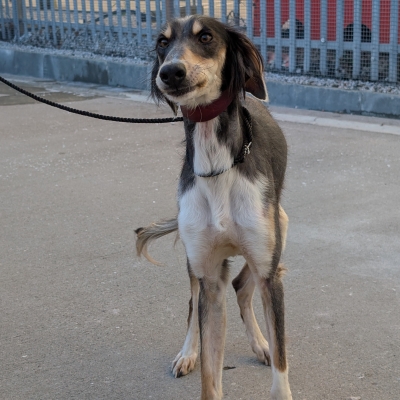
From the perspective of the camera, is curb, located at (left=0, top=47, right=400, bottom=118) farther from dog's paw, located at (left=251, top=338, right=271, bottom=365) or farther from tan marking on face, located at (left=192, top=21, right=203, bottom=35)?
tan marking on face, located at (left=192, top=21, right=203, bottom=35)

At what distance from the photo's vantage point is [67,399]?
3.33m

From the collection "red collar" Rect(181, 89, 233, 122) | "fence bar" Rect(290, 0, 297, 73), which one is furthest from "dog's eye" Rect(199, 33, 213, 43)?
"fence bar" Rect(290, 0, 297, 73)

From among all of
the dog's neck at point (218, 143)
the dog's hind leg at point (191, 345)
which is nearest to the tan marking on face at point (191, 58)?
the dog's neck at point (218, 143)

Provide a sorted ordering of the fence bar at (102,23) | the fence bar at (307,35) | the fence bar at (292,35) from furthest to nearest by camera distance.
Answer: the fence bar at (102,23) < the fence bar at (292,35) < the fence bar at (307,35)

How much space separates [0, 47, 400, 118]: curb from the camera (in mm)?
8648

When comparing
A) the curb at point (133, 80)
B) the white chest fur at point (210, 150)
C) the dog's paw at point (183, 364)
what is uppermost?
the white chest fur at point (210, 150)

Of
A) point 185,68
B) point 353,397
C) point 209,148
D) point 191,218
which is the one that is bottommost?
point 353,397

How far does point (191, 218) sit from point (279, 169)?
23.3 inches

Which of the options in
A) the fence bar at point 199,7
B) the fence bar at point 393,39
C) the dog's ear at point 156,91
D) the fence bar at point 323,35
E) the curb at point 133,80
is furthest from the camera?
the fence bar at point 199,7

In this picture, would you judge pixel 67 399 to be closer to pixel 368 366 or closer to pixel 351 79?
pixel 368 366

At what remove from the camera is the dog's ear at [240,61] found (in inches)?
117

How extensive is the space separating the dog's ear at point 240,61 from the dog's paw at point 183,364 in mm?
1335

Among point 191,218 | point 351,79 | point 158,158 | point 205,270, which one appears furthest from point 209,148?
point 351,79

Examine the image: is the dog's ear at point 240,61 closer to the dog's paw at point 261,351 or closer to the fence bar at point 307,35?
the dog's paw at point 261,351
